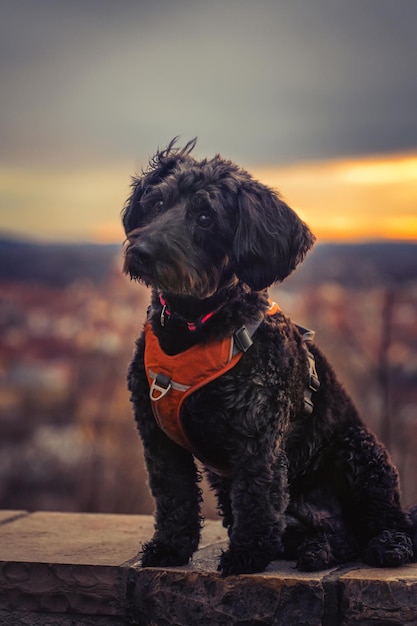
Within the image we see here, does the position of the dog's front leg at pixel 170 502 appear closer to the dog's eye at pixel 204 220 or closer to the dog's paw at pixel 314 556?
the dog's paw at pixel 314 556

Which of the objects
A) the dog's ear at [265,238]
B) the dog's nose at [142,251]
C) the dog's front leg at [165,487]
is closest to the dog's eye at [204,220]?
the dog's ear at [265,238]

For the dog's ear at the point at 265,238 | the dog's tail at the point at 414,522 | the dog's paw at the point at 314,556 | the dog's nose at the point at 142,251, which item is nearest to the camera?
the dog's nose at the point at 142,251

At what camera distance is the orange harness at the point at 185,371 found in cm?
375

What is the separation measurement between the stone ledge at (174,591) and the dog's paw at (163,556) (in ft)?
0.17

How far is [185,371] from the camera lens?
3.77 metres

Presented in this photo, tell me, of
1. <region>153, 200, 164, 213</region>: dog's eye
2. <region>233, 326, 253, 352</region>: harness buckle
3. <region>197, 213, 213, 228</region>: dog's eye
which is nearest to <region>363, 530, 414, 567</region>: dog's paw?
<region>233, 326, 253, 352</region>: harness buckle

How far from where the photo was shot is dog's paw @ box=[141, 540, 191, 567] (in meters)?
3.98

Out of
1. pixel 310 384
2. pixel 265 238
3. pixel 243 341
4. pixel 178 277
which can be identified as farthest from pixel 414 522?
pixel 178 277

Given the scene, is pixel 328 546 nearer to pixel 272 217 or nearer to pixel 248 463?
pixel 248 463

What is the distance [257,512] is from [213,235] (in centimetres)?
115

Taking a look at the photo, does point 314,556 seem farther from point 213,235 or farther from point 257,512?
point 213,235

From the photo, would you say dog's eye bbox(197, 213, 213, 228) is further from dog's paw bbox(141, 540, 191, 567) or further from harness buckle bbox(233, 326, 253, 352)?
dog's paw bbox(141, 540, 191, 567)

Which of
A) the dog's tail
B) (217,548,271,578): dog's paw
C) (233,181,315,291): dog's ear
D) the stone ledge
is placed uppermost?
(233,181,315,291): dog's ear

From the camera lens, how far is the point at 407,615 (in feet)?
12.2
